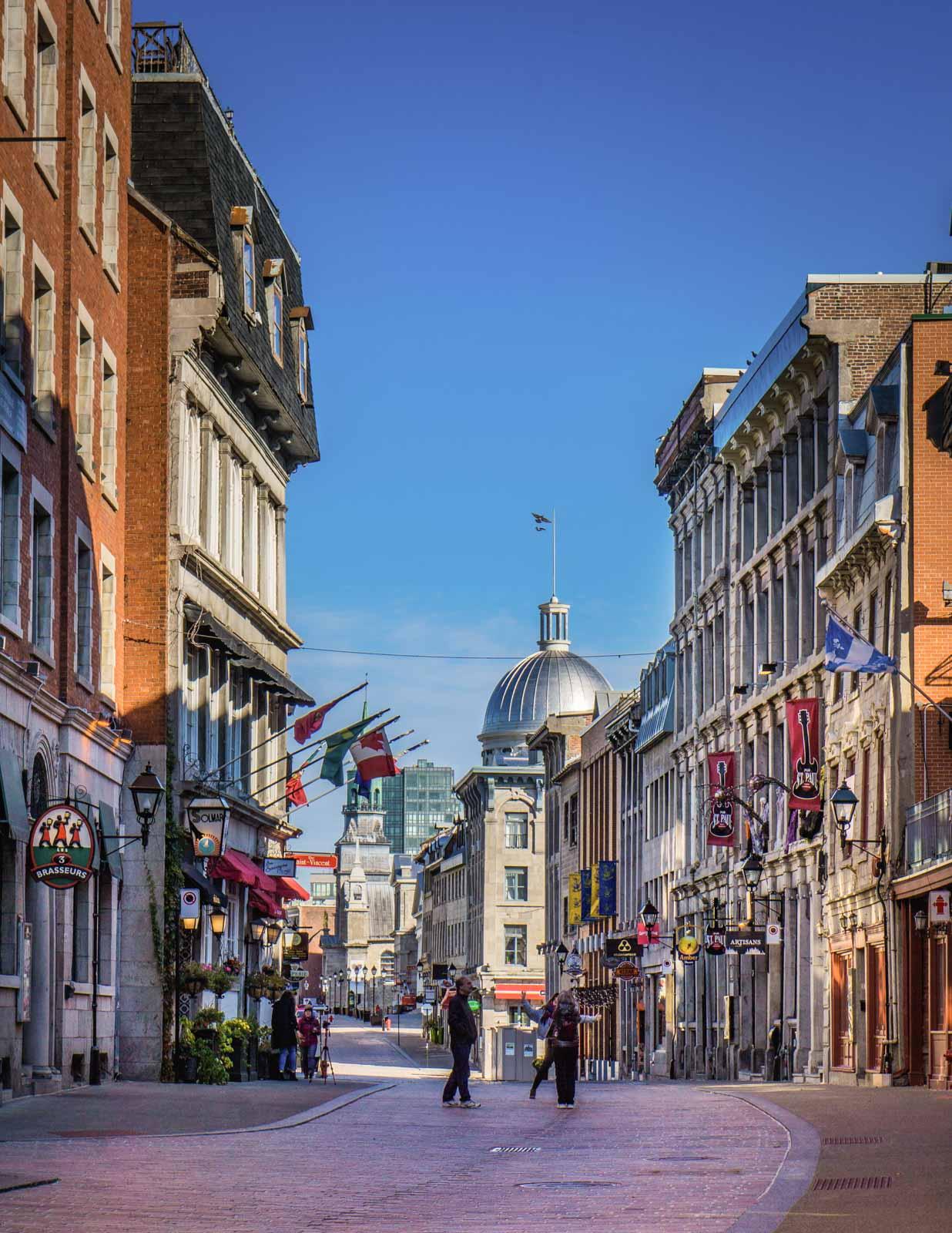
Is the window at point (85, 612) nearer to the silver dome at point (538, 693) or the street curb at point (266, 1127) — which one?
the street curb at point (266, 1127)

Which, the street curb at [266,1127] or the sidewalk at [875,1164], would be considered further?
the street curb at [266,1127]

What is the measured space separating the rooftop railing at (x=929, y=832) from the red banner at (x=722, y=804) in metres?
14.1

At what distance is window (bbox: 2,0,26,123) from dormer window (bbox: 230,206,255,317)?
1666 cm

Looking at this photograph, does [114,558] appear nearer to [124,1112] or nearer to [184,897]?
[184,897]

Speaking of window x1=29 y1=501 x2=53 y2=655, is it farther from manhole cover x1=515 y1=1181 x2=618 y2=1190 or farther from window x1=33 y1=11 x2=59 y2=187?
manhole cover x1=515 y1=1181 x2=618 y2=1190

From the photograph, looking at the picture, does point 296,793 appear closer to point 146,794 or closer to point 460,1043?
point 146,794

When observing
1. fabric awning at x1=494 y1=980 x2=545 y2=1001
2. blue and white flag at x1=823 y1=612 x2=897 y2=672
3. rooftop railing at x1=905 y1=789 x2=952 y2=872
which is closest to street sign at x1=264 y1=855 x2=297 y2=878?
rooftop railing at x1=905 y1=789 x2=952 y2=872

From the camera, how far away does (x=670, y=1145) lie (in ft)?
65.3

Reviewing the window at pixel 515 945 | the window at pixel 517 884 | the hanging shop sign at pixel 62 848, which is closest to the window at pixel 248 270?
the hanging shop sign at pixel 62 848

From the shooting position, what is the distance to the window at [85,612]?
33.6 meters

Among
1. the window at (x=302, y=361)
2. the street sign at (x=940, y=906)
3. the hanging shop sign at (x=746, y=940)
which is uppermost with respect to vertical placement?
the window at (x=302, y=361)

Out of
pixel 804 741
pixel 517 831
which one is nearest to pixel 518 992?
pixel 517 831

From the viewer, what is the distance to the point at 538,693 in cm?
14975

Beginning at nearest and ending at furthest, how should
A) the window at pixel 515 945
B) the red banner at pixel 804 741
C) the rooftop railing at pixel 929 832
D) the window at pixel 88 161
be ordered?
the window at pixel 88 161, the rooftop railing at pixel 929 832, the red banner at pixel 804 741, the window at pixel 515 945
